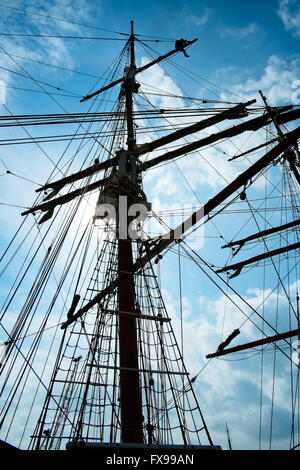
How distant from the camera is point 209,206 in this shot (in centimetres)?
773

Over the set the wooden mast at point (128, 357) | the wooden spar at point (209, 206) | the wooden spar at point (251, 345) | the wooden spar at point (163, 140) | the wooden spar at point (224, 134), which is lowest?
the wooden mast at point (128, 357)

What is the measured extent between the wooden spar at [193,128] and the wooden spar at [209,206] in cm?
258

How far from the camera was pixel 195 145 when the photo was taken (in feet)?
32.2

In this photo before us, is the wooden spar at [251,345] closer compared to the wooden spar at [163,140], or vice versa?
the wooden spar at [163,140]

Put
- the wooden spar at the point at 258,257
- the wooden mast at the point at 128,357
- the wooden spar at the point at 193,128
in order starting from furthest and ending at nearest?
the wooden spar at the point at 258,257, the wooden spar at the point at 193,128, the wooden mast at the point at 128,357

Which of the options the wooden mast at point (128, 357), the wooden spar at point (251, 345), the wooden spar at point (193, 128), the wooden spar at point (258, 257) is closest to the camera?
the wooden mast at point (128, 357)

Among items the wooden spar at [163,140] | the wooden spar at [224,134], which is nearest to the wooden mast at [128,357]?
the wooden spar at [163,140]

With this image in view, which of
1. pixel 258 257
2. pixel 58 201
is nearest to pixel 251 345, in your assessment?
pixel 258 257

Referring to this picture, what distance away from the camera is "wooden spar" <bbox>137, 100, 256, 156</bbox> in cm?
989

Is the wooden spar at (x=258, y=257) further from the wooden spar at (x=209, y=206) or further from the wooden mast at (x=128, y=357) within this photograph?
the wooden mast at (x=128, y=357)

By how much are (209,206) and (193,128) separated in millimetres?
4028

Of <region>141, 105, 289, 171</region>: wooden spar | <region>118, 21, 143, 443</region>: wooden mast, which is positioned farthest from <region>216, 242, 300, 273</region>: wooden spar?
<region>118, 21, 143, 443</region>: wooden mast

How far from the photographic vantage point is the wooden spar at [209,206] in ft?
24.1
